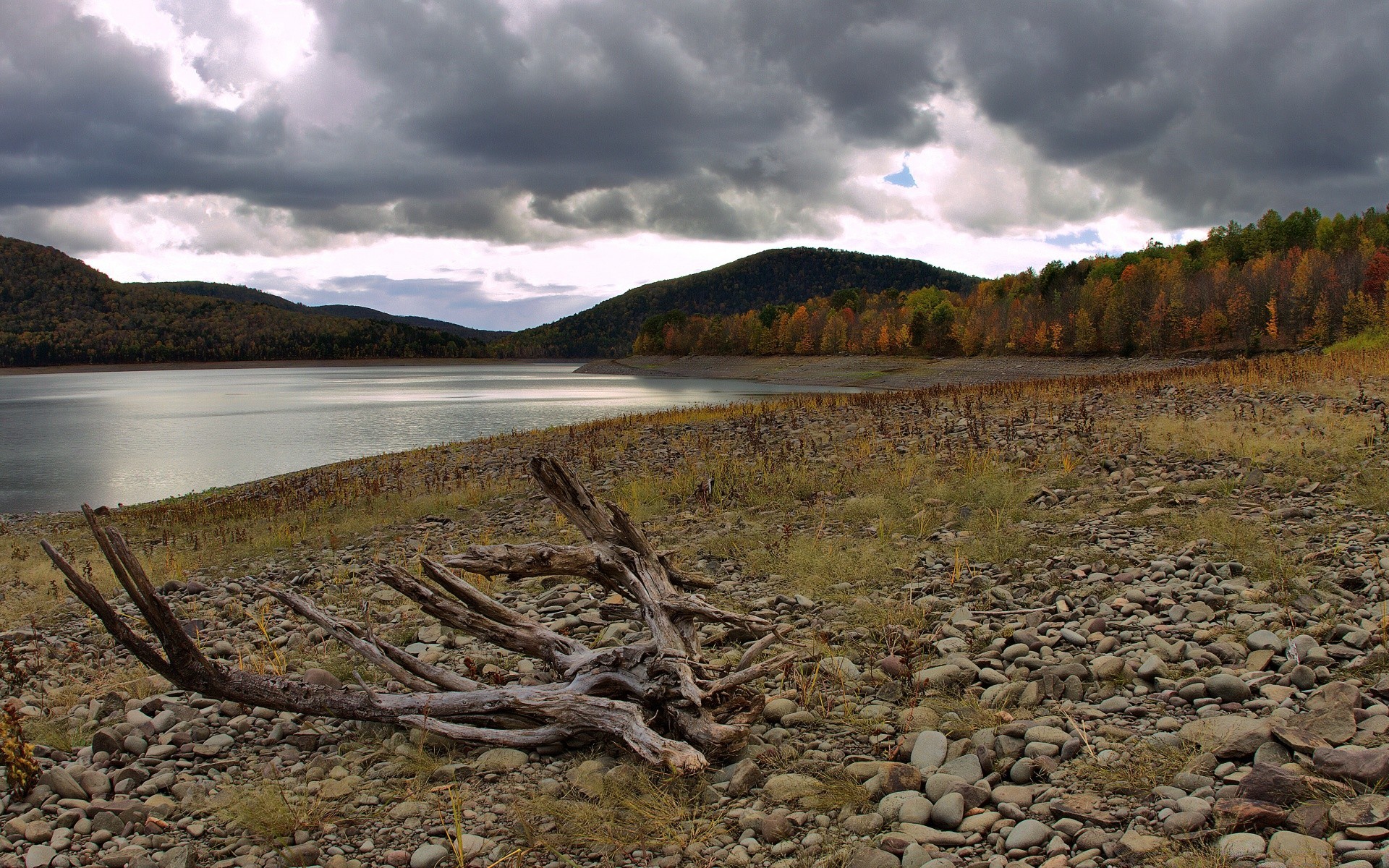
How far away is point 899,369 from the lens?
93125 mm

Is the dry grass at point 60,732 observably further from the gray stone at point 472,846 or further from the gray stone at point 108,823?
the gray stone at point 472,846

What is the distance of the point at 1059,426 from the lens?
17.2m

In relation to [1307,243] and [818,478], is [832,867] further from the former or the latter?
[1307,243]

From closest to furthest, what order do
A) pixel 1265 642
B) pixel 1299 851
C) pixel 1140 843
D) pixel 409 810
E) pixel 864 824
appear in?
pixel 1299 851, pixel 1140 843, pixel 864 824, pixel 409 810, pixel 1265 642

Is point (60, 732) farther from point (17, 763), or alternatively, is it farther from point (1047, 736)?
point (1047, 736)

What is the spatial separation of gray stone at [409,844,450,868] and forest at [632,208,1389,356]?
59.7 metres

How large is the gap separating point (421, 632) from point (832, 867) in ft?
18.7

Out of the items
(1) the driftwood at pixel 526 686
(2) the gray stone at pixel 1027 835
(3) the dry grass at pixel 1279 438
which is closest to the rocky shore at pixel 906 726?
(2) the gray stone at pixel 1027 835

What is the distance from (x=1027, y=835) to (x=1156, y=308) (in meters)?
97.0

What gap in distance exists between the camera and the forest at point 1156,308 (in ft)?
243

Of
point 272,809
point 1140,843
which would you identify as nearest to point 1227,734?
point 1140,843

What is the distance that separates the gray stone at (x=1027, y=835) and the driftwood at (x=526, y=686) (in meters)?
1.81

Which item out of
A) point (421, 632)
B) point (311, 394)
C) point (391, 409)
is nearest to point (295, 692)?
point (421, 632)

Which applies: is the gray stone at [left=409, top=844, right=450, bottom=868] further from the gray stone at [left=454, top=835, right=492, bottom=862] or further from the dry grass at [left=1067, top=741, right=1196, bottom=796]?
the dry grass at [left=1067, top=741, right=1196, bottom=796]
